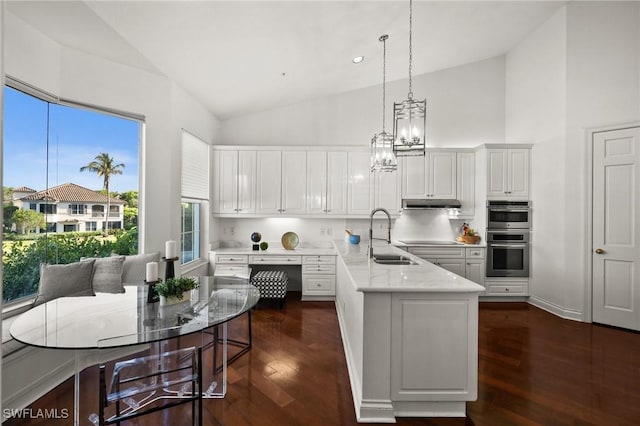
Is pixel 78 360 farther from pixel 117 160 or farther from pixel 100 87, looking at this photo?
pixel 100 87

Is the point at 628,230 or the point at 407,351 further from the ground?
the point at 628,230

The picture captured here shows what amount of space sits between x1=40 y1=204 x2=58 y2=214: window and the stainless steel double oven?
5.32 metres

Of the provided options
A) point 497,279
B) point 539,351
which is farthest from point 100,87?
point 497,279

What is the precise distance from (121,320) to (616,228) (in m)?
5.16

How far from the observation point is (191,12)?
2.55 m

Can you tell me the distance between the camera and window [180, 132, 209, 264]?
411 cm

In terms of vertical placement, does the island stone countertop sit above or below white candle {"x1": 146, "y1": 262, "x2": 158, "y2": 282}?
below

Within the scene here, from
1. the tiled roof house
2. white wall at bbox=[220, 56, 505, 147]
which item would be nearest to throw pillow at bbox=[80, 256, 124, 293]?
the tiled roof house

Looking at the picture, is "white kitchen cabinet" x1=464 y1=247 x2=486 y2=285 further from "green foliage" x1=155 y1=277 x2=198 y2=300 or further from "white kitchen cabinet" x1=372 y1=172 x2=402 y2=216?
"green foliage" x1=155 y1=277 x2=198 y2=300

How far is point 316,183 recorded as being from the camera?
4.90 metres

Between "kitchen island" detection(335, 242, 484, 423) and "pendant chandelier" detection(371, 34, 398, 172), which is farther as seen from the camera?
"pendant chandelier" detection(371, 34, 398, 172)

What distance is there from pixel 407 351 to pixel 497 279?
3.24 metres

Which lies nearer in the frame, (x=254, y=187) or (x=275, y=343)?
(x=275, y=343)

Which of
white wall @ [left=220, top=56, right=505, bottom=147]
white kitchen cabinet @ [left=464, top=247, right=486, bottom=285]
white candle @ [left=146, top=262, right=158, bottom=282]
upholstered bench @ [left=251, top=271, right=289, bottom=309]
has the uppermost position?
white wall @ [left=220, top=56, right=505, bottom=147]
